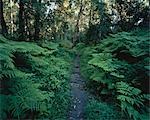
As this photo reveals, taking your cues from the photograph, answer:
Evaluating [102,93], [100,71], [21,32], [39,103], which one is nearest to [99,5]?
[21,32]

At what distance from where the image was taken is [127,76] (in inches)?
373

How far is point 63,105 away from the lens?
26.5ft

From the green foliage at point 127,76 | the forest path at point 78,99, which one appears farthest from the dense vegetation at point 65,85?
the forest path at point 78,99

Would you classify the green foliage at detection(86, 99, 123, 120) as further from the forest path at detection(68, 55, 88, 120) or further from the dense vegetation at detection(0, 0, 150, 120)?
the forest path at detection(68, 55, 88, 120)

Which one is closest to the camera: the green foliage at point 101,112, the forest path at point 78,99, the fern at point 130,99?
the fern at point 130,99

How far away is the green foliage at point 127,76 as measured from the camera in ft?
26.1

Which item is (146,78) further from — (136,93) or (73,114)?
(73,114)

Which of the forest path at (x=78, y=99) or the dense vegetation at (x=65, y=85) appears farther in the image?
the forest path at (x=78, y=99)

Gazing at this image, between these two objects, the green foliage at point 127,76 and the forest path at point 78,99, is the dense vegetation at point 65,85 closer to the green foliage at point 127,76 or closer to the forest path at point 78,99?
A: the green foliage at point 127,76

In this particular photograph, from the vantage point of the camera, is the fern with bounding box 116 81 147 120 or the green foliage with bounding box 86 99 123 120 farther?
the green foliage with bounding box 86 99 123 120

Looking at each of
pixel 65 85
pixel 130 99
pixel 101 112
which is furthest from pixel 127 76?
pixel 65 85

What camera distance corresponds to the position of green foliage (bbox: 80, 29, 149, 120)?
26.1 ft

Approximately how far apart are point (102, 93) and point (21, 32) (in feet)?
32.8

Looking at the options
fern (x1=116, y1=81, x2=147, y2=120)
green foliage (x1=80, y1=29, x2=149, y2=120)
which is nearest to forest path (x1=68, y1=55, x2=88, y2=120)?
green foliage (x1=80, y1=29, x2=149, y2=120)
